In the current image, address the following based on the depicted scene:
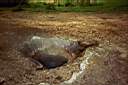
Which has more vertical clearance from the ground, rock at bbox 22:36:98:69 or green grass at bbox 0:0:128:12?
green grass at bbox 0:0:128:12

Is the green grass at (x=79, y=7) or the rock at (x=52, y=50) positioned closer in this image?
the rock at (x=52, y=50)

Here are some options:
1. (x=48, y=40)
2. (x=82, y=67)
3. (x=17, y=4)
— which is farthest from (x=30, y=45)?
(x=17, y=4)

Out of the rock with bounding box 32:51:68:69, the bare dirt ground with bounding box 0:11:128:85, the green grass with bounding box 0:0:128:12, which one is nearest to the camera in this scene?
the bare dirt ground with bounding box 0:11:128:85

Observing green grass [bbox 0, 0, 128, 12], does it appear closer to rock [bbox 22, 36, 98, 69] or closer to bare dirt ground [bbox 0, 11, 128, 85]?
bare dirt ground [bbox 0, 11, 128, 85]

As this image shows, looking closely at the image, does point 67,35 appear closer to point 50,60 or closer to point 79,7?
point 50,60

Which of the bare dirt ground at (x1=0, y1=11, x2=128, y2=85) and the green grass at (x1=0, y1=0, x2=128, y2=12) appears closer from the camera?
the bare dirt ground at (x1=0, y1=11, x2=128, y2=85)

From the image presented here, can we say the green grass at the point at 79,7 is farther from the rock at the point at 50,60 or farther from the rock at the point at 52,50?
the rock at the point at 50,60

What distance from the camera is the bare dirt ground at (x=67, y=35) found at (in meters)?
4.28

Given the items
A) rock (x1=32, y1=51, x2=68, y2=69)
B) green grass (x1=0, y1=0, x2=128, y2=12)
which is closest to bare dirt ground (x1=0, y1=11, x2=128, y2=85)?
rock (x1=32, y1=51, x2=68, y2=69)

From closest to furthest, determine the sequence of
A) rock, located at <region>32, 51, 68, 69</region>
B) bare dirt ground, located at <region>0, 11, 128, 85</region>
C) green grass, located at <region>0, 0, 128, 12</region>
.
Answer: bare dirt ground, located at <region>0, 11, 128, 85</region>, rock, located at <region>32, 51, 68, 69</region>, green grass, located at <region>0, 0, 128, 12</region>

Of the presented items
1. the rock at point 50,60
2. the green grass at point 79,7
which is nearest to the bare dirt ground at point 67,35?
the rock at point 50,60

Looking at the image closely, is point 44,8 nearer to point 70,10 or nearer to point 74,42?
point 70,10

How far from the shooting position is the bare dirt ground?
4.28 m

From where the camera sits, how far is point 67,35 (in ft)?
19.7
